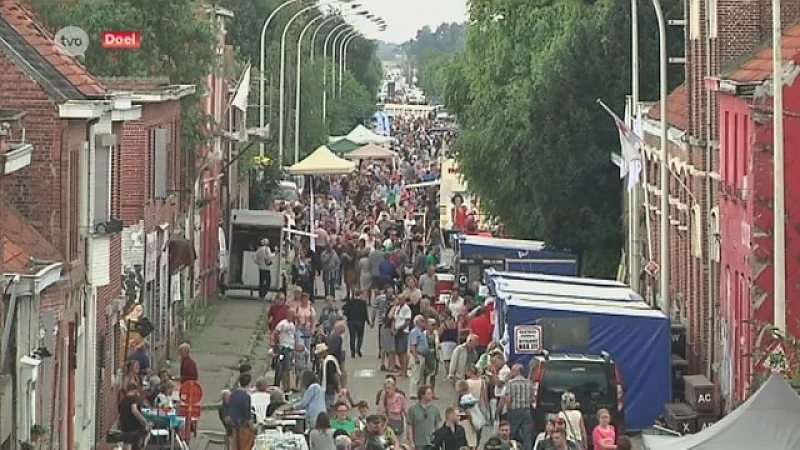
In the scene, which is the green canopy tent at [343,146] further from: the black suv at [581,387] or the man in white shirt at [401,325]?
the black suv at [581,387]

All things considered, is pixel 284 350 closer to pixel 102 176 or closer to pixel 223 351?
pixel 102 176

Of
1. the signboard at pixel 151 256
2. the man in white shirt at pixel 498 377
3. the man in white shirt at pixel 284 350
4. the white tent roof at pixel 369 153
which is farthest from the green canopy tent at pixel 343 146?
the man in white shirt at pixel 498 377

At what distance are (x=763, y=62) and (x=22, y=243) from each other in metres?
13.2

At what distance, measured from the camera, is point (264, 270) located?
184 ft

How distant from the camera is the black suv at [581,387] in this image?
30547 mm

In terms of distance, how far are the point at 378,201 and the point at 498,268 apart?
1259 inches

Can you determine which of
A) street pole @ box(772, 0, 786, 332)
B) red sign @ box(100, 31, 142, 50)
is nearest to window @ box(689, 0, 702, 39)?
red sign @ box(100, 31, 142, 50)

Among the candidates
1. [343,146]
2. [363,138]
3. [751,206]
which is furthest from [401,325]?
[363,138]

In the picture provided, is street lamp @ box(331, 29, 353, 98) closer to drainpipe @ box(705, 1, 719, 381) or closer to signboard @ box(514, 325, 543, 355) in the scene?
drainpipe @ box(705, 1, 719, 381)

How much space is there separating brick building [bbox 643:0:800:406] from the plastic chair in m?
9.01

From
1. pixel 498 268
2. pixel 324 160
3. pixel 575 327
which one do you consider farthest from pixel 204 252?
pixel 575 327

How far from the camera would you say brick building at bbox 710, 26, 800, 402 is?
32.1 metres

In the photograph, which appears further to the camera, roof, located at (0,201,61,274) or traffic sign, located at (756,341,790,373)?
roof, located at (0,201,61,274)

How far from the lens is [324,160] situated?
71000mm
